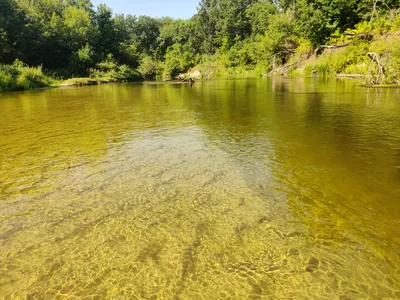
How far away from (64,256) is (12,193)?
8.43 ft

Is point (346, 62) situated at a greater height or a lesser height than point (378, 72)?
greater

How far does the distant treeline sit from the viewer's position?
45.0 metres

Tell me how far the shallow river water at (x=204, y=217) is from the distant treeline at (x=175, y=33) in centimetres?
3931

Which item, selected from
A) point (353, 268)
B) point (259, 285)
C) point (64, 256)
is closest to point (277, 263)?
point (259, 285)

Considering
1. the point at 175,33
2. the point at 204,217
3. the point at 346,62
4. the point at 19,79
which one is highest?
the point at 175,33

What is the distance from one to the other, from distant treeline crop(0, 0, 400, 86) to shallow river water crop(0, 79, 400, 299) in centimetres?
3931

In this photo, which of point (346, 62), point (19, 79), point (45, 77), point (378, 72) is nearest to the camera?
point (378, 72)

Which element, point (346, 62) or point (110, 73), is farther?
point (110, 73)

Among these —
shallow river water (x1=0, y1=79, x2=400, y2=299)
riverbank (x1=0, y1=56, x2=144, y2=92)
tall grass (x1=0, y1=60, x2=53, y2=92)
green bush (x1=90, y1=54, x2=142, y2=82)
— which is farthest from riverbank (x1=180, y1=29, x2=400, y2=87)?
tall grass (x1=0, y1=60, x2=53, y2=92)

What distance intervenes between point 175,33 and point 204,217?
90.3 m

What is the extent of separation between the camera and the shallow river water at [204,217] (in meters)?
3.06

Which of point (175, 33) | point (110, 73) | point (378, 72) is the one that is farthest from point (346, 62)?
point (175, 33)

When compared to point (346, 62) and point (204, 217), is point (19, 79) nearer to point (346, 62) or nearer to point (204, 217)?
point (204, 217)

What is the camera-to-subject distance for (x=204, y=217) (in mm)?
4289
